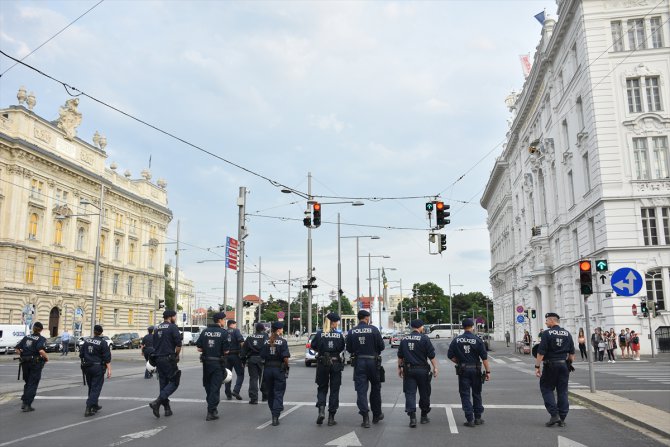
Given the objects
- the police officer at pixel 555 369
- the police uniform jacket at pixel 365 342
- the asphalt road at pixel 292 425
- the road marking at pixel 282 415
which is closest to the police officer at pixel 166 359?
the asphalt road at pixel 292 425

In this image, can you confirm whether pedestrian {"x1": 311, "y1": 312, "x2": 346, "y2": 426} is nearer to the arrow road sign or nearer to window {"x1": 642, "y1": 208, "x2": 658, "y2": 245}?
the arrow road sign

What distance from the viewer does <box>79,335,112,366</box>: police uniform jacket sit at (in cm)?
1180

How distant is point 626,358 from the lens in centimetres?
2977

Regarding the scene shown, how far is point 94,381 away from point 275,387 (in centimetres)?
398

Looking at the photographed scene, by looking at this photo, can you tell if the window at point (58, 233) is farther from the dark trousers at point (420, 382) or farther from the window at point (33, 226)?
the dark trousers at point (420, 382)

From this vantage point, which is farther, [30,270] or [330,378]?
[30,270]

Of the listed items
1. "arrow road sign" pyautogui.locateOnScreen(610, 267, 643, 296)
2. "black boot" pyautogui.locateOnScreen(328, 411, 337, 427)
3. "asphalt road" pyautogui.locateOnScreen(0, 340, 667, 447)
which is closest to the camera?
"asphalt road" pyautogui.locateOnScreen(0, 340, 667, 447)

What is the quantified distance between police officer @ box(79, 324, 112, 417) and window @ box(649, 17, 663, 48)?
34087mm

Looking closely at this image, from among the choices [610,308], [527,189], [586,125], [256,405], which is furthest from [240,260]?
[527,189]

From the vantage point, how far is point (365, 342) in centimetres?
1037

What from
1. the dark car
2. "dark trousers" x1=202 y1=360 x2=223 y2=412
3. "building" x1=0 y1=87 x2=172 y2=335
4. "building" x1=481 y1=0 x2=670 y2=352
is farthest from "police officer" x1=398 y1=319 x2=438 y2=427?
the dark car

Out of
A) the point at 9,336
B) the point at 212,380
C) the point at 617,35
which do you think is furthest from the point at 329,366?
the point at 9,336

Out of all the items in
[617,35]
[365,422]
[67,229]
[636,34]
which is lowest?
[365,422]

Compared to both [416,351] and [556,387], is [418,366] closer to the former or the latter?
[416,351]
